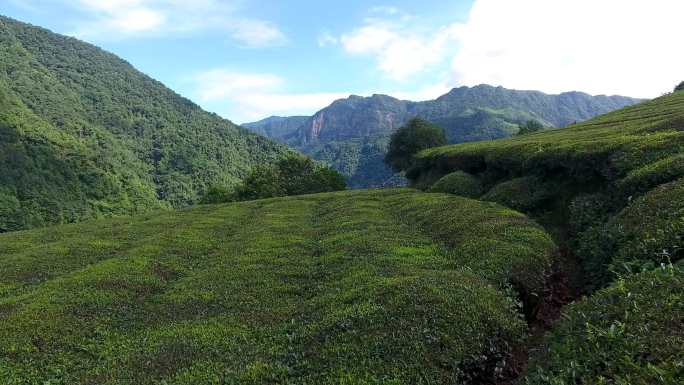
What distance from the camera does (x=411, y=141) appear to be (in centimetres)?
8744

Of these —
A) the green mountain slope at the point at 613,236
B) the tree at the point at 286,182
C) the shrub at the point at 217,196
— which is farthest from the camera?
the shrub at the point at 217,196

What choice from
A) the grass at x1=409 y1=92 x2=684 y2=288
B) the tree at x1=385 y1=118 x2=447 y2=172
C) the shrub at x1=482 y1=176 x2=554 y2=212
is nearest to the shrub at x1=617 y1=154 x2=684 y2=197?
the grass at x1=409 y1=92 x2=684 y2=288

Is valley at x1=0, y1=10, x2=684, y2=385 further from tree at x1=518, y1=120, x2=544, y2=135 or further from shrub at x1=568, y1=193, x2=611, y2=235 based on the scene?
tree at x1=518, y1=120, x2=544, y2=135

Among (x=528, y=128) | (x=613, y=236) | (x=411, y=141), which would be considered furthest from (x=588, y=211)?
(x=528, y=128)

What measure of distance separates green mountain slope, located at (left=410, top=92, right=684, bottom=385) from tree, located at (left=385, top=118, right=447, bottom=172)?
50.8 metres

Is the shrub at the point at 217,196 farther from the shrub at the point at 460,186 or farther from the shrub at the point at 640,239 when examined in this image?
the shrub at the point at 640,239

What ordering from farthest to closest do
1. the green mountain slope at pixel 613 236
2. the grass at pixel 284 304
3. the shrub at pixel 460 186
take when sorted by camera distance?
1. the shrub at pixel 460 186
2. the grass at pixel 284 304
3. the green mountain slope at pixel 613 236

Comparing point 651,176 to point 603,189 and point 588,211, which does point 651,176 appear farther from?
point 603,189

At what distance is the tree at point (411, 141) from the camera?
86.7 metres

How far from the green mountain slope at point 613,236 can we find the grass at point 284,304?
2009mm

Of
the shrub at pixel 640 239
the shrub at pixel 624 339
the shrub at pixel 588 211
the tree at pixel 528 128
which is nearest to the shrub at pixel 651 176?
the shrub at pixel 588 211

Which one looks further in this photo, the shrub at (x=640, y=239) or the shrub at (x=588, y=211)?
the shrub at (x=588, y=211)

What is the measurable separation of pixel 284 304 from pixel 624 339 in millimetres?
10197

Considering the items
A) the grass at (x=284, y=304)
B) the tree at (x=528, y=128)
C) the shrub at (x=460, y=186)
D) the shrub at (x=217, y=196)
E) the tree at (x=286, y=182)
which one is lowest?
the shrub at (x=217, y=196)
